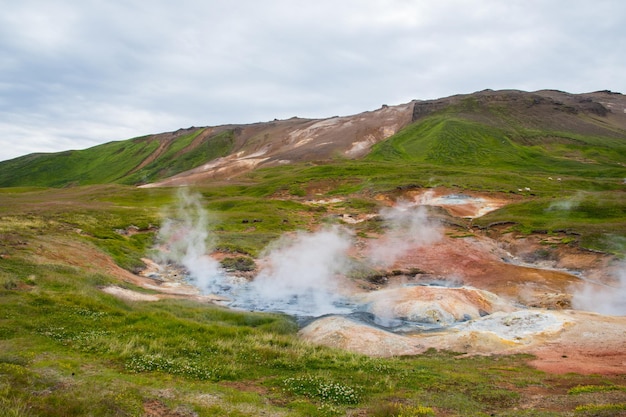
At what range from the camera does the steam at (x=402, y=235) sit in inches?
1845

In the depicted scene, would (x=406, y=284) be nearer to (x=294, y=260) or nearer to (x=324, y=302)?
(x=324, y=302)

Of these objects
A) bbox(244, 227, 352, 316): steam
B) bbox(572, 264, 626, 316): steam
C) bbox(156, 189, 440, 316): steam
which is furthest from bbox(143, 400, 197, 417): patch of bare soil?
bbox(572, 264, 626, 316): steam

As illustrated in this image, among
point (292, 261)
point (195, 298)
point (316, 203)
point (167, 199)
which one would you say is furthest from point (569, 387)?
point (167, 199)

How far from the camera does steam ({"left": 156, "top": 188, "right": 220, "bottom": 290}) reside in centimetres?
3994

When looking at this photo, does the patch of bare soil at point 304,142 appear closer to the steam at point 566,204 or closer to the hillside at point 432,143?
the hillside at point 432,143

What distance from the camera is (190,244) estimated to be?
4872 centimetres

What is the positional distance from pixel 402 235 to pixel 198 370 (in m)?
40.3

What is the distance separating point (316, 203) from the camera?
80500 millimetres

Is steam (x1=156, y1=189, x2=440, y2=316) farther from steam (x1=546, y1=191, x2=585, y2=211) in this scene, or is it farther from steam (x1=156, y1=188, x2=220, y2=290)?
steam (x1=546, y1=191, x2=585, y2=211)

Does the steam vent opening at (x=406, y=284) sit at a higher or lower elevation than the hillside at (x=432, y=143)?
lower

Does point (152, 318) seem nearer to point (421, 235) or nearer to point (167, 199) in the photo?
point (421, 235)

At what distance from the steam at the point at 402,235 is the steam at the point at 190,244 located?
17.3 meters

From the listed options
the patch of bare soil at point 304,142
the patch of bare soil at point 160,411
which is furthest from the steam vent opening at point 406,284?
the patch of bare soil at point 304,142

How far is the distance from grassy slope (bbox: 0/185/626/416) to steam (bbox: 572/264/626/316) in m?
16.5
